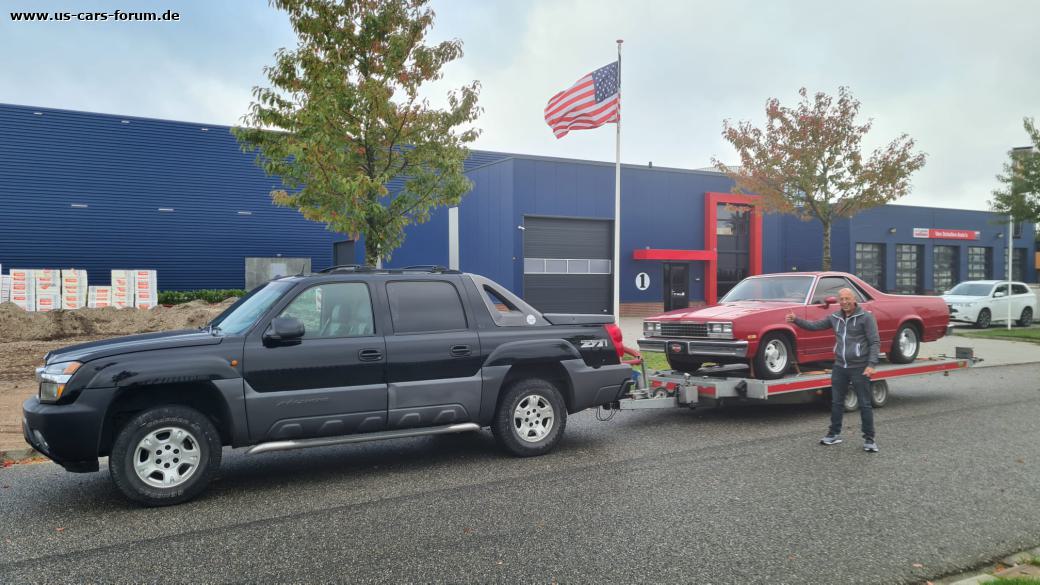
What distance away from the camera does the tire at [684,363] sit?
32.4 ft

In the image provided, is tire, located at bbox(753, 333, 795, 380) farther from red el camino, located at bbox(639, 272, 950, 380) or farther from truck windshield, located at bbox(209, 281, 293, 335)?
truck windshield, located at bbox(209, 281, 293, 335)

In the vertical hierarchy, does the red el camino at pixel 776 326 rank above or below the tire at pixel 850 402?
above

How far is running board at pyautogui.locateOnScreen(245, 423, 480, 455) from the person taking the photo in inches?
228

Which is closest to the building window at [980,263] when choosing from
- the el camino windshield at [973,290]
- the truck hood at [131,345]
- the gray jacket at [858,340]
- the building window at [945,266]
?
the building window at [945,266]

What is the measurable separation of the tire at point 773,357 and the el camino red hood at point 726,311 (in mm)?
389

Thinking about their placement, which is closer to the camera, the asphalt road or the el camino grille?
the asphalt road

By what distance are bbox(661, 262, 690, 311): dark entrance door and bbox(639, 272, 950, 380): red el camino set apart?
70.5 feet

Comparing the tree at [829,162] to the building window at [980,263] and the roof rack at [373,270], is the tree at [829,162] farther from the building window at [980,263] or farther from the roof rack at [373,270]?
the building window at [980,263]

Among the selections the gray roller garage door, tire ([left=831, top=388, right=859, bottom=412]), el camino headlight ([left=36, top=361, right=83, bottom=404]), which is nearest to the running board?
el camino headlight ([left=36, top=361, right=83, bottom=404])

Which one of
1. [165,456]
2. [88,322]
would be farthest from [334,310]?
[88,322]

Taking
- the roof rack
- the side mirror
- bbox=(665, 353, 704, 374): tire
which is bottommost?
bbox=(665, 353, 704, 374): tire

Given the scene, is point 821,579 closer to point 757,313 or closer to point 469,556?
point 469,556

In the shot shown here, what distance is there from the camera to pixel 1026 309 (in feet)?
84.8

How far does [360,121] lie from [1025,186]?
23999 millimetres
